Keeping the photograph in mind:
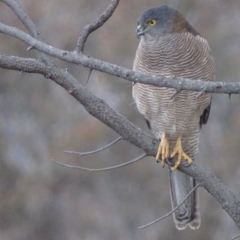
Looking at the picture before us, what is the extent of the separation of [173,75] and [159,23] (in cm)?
50

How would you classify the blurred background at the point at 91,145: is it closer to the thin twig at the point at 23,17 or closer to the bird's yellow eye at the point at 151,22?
the bird's yellow eye at the point at 151,22

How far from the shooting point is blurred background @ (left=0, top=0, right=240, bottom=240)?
951 centimetres

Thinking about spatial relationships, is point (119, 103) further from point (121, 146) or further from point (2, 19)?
point (2, 19)

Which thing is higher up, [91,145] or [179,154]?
[91,145]

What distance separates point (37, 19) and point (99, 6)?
0.88 metres

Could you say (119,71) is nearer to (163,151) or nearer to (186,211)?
(163,151)

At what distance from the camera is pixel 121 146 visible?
964 cm

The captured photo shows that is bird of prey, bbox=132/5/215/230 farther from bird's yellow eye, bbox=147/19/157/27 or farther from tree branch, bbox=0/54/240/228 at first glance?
tree branch, bbox=0/54/240/228

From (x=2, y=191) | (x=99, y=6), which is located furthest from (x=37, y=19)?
(x=2, y=191)

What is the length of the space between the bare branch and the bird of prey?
5.29ft

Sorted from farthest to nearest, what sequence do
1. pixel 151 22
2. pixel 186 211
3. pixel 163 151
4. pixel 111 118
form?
pixel 186 211, pixel 151 22, pixel 163 151, pixel 111 118

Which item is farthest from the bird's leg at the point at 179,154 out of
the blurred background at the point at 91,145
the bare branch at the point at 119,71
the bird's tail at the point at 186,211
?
the blurred background at the point at 91,145

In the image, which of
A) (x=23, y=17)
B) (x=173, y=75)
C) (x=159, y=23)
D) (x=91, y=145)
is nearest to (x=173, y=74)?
(x=173, y=75)

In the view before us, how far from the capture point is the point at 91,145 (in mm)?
9461
